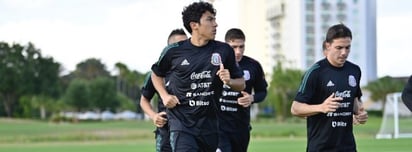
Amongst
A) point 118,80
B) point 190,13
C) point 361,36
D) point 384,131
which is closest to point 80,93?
point 118,80

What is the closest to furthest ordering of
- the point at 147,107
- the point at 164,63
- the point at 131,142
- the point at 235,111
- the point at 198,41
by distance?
1. the point at 198,41
2. the point at 164,63
3. the point at 147,107
4. the point at 235,111
5. the point at 131,142

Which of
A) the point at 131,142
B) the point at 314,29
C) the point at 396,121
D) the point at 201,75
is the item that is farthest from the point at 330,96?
the point at 314,29

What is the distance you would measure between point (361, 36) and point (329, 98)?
501ft

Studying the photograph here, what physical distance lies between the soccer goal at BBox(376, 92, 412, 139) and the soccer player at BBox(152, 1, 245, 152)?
1174 inches

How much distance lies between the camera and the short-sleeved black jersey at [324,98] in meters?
9.44

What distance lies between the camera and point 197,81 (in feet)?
31.3

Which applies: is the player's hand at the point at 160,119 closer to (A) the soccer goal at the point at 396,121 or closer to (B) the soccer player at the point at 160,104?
(B) the soccer player at the point at 160,104

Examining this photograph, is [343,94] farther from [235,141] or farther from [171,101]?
[235,141]

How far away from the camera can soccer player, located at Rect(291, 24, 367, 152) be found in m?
9.40

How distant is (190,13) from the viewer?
9.59 meters

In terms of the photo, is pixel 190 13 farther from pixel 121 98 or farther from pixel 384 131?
pixel 121 98

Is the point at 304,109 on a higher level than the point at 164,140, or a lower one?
higher

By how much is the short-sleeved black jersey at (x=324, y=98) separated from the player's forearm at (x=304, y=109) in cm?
7

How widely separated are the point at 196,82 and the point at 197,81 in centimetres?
1
